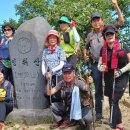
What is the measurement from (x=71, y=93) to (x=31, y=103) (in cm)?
139

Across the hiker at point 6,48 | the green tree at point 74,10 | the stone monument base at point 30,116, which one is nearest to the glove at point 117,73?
the stone monument base at point 30,116

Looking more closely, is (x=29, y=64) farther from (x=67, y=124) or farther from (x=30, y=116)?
(x=67, y=124)

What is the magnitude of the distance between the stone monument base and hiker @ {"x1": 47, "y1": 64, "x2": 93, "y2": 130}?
0.48 metres

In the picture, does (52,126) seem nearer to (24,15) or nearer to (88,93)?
(88,93)

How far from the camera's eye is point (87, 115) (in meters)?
6.81

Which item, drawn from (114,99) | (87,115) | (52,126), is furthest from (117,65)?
(52,126)

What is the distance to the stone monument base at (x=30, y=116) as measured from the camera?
7.74 m

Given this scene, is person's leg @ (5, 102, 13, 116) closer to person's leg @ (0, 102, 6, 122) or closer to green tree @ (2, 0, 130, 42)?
person's leg @ (0, 102, 6, 122)

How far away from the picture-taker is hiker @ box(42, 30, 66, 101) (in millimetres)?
7508

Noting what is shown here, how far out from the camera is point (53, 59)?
755 centimetres

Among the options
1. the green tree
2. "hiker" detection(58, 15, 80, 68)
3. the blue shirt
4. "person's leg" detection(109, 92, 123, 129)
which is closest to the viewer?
"person's leg" detection(109, 92, 123, 129)

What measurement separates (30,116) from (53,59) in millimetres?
1316

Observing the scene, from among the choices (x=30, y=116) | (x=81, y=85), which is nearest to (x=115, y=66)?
(x=81, y=85)

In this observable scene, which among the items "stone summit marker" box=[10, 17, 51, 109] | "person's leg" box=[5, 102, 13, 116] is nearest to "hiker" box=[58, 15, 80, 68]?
"stone summit marker" box=[10, 17, 51, 109]
